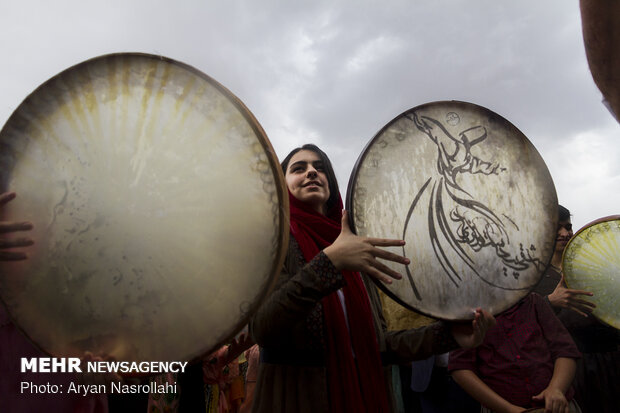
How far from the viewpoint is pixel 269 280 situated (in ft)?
3.87

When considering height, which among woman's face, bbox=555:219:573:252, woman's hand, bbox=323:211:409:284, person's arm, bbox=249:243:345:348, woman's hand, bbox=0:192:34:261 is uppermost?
woman's face, bbox=555:219:573:252

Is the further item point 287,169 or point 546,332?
point 546,332

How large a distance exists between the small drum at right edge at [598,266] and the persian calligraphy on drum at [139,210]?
8.52ft

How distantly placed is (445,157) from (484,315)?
23.5 inches

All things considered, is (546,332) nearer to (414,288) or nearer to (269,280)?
(414,288)

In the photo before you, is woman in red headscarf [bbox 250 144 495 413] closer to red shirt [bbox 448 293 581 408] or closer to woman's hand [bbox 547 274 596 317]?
red shirt [bbox 448 293 581 408]

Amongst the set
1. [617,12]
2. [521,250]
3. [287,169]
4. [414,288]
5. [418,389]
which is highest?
[287,169]

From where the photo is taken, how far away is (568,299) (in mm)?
2785

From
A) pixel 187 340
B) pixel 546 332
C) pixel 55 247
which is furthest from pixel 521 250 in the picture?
pixel 55 247

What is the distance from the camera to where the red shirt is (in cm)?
211

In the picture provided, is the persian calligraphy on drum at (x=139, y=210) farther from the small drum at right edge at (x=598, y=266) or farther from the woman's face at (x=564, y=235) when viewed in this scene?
the woman's face at (x=564, y=235)

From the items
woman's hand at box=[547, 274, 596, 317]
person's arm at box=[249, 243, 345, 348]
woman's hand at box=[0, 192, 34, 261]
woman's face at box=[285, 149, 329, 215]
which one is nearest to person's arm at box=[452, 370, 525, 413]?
woman's hand at box=[547, 274, 596, 317]

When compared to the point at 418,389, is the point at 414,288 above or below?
above

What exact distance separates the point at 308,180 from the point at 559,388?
1587 millimetres
